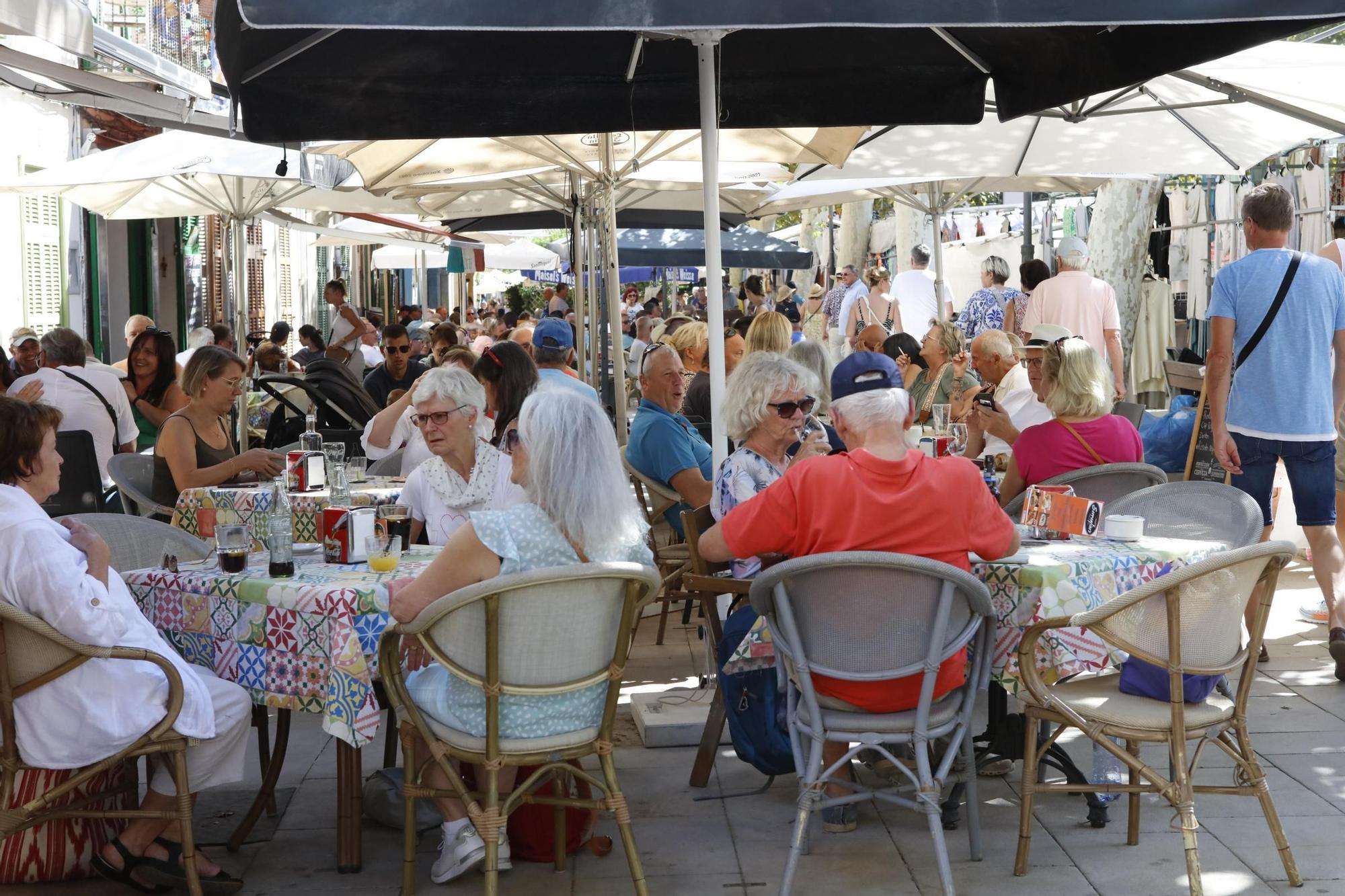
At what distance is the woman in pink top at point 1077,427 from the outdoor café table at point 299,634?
2.30 m

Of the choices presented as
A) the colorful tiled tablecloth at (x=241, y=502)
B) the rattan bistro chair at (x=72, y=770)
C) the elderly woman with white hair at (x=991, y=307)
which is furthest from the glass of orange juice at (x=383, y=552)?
the elderly woman with white hair at (x=991, y=307)

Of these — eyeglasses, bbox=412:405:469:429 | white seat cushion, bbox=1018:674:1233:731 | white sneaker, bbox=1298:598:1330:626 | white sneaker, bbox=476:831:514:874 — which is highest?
eyeglasses, bbox=412:405:469:429

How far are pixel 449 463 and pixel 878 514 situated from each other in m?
2.06

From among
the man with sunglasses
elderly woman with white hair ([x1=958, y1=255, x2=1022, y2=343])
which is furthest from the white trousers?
elderly woman with white hair ([x1=958, y1=255, x2=1022, y2=343])

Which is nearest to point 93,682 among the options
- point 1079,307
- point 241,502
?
point 241,502

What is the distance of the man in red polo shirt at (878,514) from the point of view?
152 inches

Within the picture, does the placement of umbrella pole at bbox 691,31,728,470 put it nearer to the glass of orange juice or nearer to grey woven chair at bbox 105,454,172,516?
the glass of orange juice

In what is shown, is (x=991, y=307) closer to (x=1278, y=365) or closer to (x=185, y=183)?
(x=1278, y=365)

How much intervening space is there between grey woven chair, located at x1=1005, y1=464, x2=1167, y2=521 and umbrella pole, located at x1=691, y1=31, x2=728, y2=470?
112 cm

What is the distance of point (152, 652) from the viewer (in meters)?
3.72

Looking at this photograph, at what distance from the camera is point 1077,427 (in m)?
5.34

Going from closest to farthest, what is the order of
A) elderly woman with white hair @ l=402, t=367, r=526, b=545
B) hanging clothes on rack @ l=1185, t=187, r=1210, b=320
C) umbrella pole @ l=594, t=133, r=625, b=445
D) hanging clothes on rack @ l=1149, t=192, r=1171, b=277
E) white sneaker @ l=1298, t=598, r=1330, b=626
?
1. elderly woman with white hair @ l=402, t=367, r=526, b=545
2. white sneaker @ l=1298, t=598, r=1330, b=626
3. umbrella pole @ l=594, t=133, r=625, b=445
4. hanging clothes on rack @ l=1185, t=187, r=1210, b=320
5. hanging clothes on rack @ l=1149, t=192, r=1171, b=277

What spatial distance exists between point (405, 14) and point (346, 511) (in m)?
1.46

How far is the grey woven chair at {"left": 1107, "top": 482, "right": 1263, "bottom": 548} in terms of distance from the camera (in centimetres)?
488
